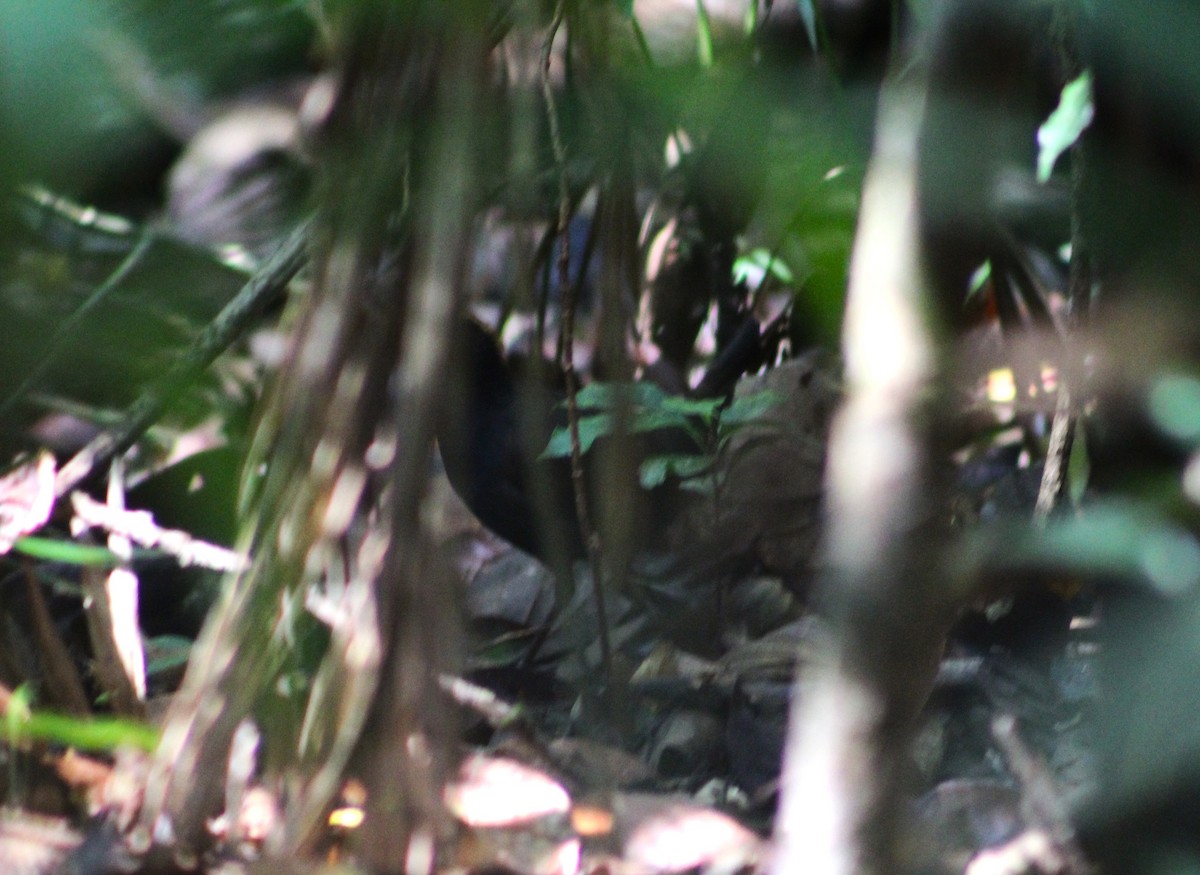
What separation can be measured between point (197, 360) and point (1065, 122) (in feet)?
3.25

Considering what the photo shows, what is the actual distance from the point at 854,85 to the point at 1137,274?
775 millimetres

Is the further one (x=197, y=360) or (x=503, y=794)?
(x=197, y=360)

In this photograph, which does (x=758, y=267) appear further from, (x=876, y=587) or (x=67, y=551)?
(x=876, y=587)

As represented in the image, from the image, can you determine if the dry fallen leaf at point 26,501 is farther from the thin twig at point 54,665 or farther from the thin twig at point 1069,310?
the thin twig at point 1069,310

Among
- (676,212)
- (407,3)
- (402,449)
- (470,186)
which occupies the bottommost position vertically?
(402,449)

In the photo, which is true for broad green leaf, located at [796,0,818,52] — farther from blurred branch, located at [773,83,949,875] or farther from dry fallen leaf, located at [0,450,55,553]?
dry fallen leaf, located at [0,450,55,553]

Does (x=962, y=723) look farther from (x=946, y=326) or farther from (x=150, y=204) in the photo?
(x=150, y=204)

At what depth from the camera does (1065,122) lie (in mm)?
1454

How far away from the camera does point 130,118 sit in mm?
2213

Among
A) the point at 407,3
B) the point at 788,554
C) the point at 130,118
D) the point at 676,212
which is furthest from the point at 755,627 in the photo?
the point at 130,118

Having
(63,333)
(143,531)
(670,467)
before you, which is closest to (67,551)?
(143,531)

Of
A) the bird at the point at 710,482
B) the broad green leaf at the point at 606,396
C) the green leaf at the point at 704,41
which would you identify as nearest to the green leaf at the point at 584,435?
the broad green leaf at the point at 606,396

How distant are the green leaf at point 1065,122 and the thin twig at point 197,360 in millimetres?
819

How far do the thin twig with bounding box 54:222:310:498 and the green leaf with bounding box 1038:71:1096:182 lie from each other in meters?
0.82
